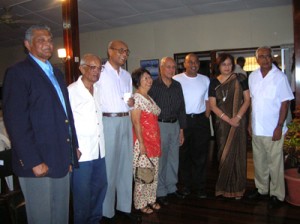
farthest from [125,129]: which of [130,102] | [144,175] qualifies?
[144,175]

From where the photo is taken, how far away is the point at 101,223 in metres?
2.57

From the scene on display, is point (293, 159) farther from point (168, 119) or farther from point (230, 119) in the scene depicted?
point (168, 119)

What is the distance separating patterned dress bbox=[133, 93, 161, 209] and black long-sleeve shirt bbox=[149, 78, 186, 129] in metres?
0.17

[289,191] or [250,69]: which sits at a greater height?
[250,69]

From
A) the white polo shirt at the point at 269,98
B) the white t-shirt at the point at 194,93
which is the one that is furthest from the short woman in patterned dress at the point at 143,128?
the white polo shirt at the point at 269,98

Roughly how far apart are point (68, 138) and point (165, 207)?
1.60 metres

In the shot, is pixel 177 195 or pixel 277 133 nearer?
pixel 277 133

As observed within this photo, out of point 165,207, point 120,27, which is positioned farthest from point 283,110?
point 120,27

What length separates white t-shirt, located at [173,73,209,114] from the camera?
305 cm

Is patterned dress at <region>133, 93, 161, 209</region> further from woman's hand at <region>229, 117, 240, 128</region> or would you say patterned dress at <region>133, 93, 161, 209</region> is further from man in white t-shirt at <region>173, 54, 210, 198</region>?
woman's hand at <region>229, 117, 240, 128</region>

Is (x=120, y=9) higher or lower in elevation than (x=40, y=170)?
higher

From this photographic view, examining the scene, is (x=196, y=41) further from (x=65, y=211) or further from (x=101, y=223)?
(x=65, y=211)

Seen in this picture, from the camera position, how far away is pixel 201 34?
251 inches

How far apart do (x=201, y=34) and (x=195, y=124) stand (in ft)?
12.9
